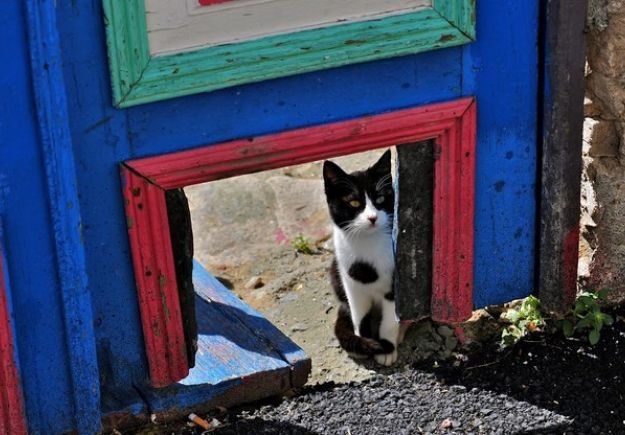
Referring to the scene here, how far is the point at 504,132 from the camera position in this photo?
4.13 meters

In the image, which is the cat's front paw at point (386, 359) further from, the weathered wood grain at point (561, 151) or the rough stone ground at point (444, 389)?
the weathered wood grain at point (561, 151)

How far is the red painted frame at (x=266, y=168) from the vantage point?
3707 millimetres

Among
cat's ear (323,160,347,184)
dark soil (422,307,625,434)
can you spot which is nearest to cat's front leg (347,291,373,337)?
cat's ear (323,160,347,184)

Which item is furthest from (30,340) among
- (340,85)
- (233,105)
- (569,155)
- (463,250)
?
(569,155)

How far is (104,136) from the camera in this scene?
11.8 ft

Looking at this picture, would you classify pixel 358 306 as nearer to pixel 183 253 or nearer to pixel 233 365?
pixel 233 365

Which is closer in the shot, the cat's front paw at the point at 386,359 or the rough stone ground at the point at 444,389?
the rough stone ground at the point at 444,389

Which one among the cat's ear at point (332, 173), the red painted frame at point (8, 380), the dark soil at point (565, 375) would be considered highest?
the cat's ear at point (332, 173)

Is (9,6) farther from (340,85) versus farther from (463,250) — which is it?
(463,250)

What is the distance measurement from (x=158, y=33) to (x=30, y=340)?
112 centimetres

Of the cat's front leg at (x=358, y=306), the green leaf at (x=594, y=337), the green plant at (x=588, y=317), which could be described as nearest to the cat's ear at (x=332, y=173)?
the cat's front leg at (x=358, y=306)

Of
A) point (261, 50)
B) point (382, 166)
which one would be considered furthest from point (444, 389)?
point (261, 50)

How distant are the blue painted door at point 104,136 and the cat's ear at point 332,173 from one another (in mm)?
845

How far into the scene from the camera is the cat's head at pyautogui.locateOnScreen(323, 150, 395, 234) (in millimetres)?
4855
